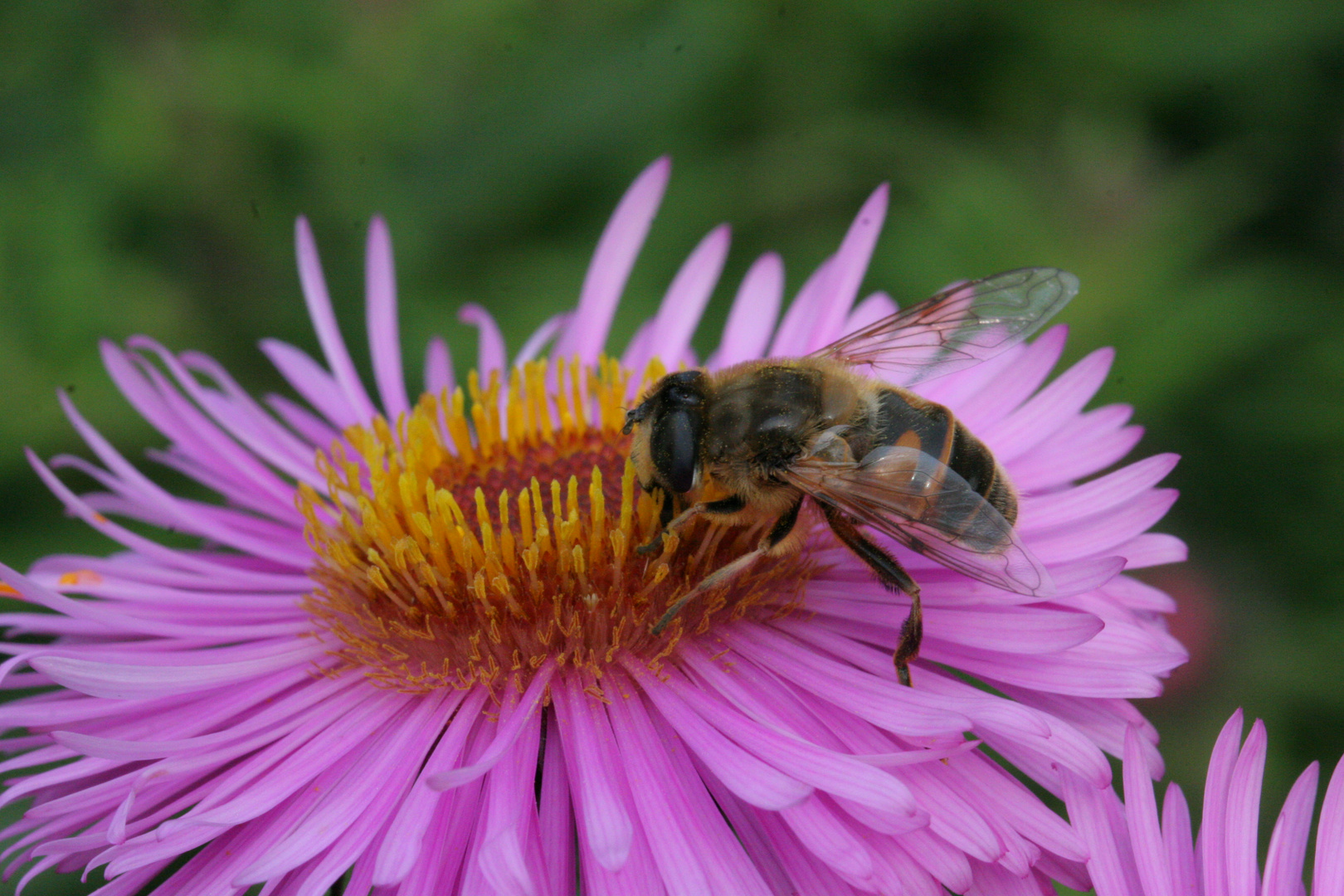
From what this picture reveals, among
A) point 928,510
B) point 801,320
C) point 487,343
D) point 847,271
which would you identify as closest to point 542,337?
point 487,343

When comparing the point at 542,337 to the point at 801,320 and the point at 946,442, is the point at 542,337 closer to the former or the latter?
the point at 801,320

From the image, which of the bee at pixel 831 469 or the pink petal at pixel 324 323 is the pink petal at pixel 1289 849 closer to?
the bee at pixel 831 469

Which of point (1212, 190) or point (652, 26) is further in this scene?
point (652, 26)

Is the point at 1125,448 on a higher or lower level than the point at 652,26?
lower

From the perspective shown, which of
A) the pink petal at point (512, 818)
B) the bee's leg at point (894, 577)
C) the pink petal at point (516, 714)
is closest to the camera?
the pink petal at point (512, 818)

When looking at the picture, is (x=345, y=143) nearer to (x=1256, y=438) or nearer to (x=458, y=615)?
(x=458, y=615)

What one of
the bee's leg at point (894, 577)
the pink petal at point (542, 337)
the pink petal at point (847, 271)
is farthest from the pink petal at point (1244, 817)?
the pink petal at point (542, 337)

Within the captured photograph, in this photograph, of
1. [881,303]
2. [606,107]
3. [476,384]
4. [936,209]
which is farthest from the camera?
[606,107]

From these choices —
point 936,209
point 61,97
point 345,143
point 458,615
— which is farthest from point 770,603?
point 61,97

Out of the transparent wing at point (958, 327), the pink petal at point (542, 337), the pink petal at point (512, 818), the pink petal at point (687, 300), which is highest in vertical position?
the pink petal at point (542, 337)
